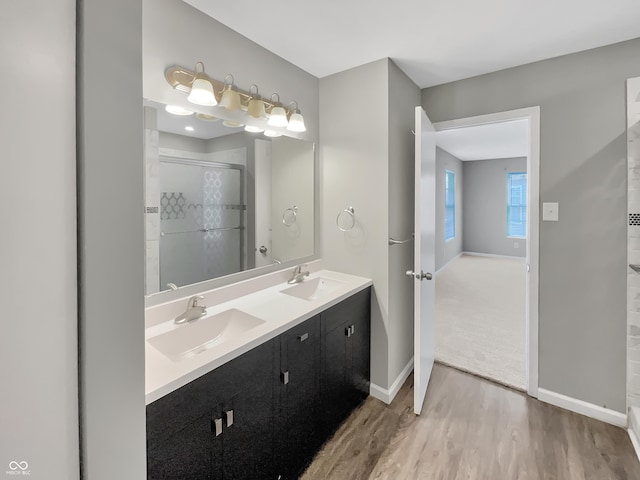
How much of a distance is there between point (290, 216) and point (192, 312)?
102 centimetres

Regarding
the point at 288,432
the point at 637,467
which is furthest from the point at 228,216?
the point at 637,467

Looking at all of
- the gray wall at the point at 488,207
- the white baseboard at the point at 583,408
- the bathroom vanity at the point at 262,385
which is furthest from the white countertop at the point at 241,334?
the gray wall at the point at 488,207

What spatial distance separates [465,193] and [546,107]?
6418mm

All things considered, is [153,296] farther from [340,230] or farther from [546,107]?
[546,107]

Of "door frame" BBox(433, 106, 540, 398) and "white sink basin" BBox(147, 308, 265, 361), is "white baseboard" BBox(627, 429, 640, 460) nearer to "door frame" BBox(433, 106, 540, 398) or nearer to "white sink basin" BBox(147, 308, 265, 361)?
"door frame" BBox(433, 106, 540, 398)

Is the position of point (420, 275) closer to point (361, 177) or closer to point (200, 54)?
point (361, 177)

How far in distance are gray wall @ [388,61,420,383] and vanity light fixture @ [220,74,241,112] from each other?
1.03m

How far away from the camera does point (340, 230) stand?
7.83 feet

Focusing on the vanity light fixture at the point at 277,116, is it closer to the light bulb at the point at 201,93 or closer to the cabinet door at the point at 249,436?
the light bulb at the point at 201,93

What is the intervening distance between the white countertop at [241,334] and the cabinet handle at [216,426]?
7.9 inches

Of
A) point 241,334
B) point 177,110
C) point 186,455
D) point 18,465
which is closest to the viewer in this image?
point 18,465

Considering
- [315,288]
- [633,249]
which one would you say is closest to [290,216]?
[315,288]

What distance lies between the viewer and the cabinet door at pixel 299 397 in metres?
1.47

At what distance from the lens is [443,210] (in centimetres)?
621
